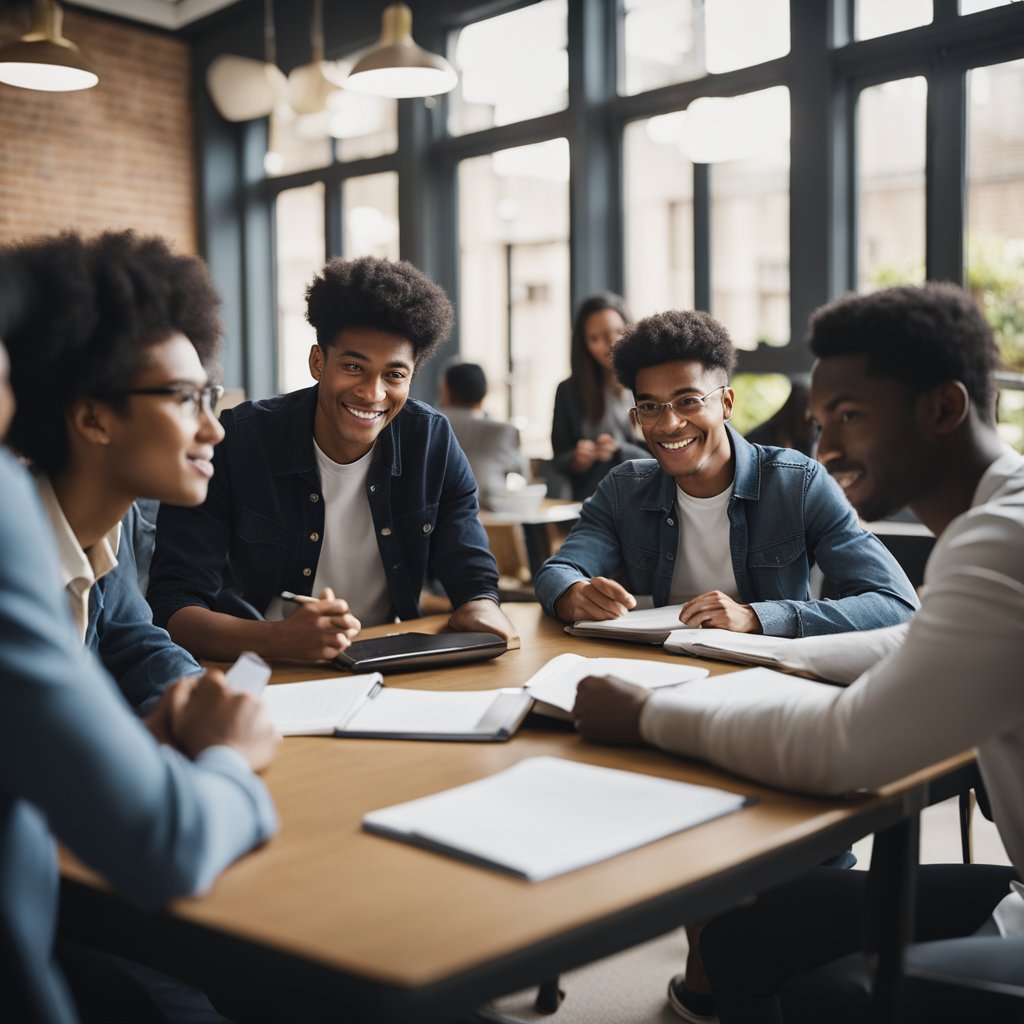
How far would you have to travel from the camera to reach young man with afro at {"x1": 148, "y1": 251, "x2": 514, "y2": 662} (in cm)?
224

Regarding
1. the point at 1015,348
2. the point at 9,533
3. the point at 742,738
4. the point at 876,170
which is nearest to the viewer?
the point at 9,533

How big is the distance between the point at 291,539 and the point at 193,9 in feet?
22.0

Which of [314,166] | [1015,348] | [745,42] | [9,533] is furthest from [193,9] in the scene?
[9,533]

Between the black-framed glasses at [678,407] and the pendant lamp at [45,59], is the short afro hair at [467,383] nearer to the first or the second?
the pendant lamp at [45,59]

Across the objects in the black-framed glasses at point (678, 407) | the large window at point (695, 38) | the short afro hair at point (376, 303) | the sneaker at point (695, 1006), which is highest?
the large window at point (695, 38)

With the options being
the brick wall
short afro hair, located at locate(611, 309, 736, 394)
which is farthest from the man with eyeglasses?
the brick wall

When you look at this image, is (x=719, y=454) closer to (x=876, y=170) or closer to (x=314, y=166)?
(x=876, y=170)

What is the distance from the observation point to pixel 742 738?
4.15 ft

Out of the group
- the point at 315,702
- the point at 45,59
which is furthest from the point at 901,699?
the point at 45,59

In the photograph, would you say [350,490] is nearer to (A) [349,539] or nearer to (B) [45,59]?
(A) [349,539]

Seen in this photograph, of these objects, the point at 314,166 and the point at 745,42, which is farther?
the point at 314,166

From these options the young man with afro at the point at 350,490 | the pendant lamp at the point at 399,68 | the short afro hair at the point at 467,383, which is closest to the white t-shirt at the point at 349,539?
the young man with afro at the point at 350,490

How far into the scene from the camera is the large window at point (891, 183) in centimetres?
475

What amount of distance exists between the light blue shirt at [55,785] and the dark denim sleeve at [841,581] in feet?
4.21
